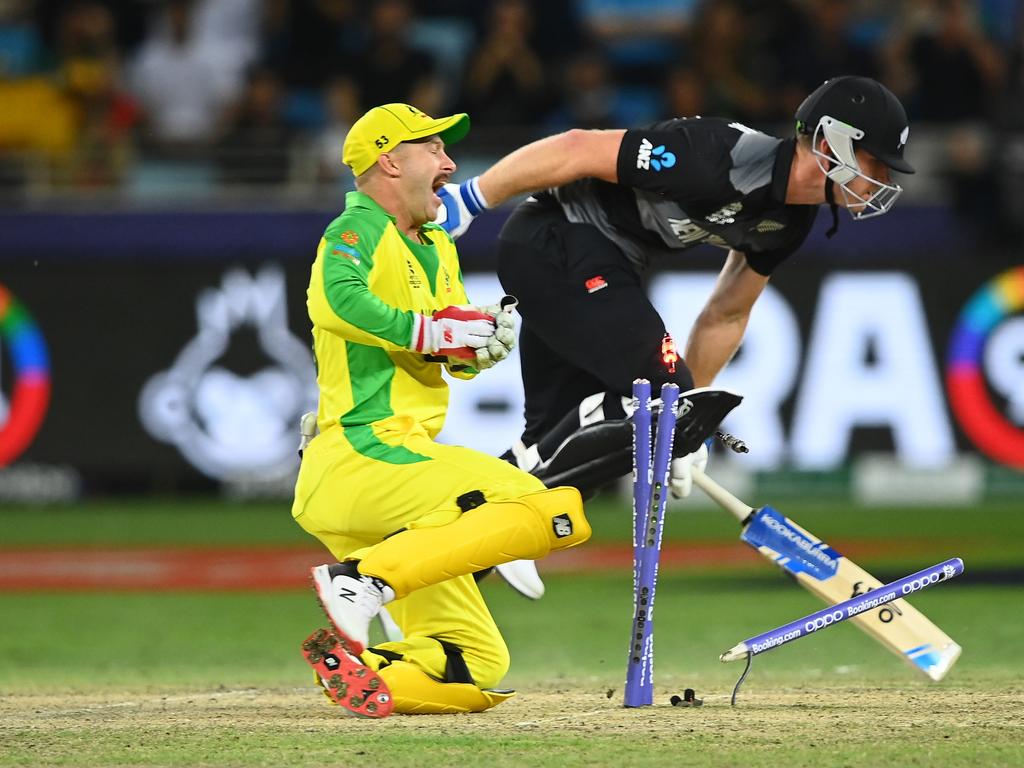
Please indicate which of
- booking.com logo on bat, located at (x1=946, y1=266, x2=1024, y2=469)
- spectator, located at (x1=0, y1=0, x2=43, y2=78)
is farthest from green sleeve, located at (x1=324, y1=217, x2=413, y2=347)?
spectator, located at (x1=0, y1=0, x2=43, y2=78)

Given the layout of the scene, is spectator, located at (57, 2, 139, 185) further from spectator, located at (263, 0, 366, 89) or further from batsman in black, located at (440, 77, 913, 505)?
batsman in black, located at (440, 77, 913, 505)

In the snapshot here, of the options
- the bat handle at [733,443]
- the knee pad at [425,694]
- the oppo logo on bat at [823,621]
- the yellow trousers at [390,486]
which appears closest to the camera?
the yellow trousers at [390,486]

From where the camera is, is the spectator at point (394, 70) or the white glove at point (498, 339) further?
the spectator at point (394, 70)

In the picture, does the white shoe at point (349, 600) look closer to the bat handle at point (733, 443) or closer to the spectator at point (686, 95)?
the bat handle at point (733, 443)

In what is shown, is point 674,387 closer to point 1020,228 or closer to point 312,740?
point 312,740

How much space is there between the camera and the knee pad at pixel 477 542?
5137mm

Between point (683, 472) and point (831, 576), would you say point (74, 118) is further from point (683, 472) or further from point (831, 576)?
point (831, 576)

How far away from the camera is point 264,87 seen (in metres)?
14.0

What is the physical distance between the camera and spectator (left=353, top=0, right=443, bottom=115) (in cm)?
1366

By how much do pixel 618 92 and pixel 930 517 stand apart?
4.35m

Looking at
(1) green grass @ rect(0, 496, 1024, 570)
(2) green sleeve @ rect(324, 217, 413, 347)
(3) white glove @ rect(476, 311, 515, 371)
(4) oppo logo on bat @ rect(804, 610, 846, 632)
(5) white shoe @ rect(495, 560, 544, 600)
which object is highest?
(2) green sleeve @ rect(324, 217, 413, 347)

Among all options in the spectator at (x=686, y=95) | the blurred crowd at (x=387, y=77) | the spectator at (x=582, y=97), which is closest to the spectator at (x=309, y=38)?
the blurred crowd at (x=387, y=77)

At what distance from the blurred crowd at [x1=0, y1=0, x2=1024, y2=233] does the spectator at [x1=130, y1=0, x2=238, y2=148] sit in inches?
0.5

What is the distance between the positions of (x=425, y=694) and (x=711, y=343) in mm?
1953
